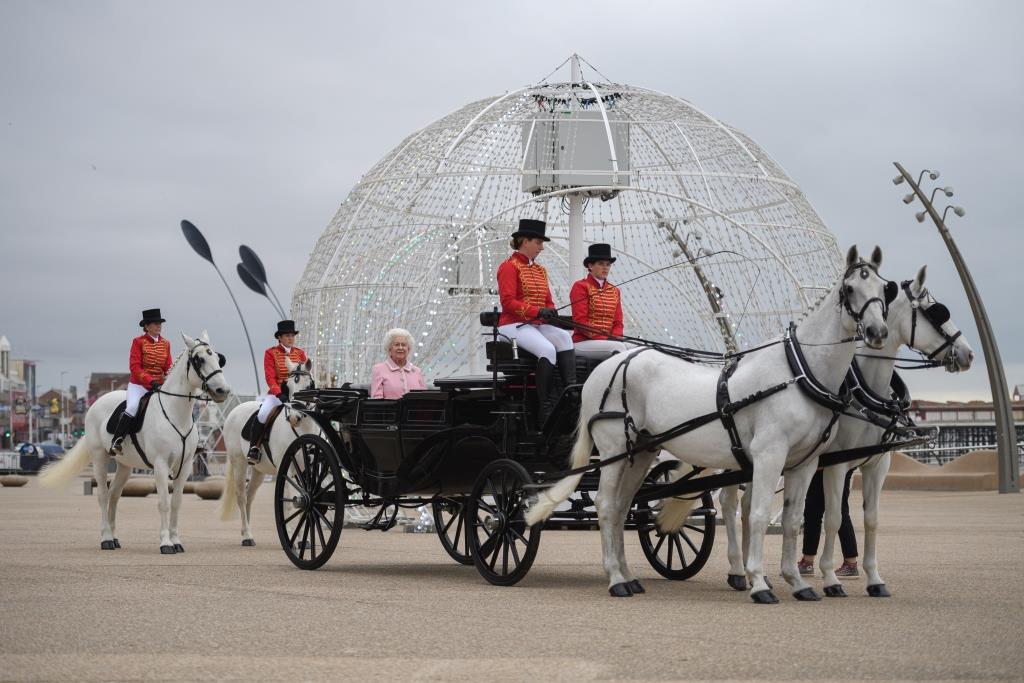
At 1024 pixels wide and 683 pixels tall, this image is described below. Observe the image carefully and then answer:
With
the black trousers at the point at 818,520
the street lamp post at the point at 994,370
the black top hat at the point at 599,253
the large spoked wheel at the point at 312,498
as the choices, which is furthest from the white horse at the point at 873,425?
the street lamp post at the point at 994,370

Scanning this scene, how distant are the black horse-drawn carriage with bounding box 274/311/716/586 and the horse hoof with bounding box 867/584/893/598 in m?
1.30

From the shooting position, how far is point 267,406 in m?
15.1

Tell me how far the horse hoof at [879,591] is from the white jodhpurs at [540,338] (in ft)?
8.77

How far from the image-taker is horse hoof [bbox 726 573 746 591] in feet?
32.4

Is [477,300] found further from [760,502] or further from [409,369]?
[760,502]

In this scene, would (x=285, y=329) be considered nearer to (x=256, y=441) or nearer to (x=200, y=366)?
(x=256, y=441)

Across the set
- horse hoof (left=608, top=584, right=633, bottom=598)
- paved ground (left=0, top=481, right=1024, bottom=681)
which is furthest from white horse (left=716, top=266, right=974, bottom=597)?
horse hoof (left=608, top=584, right=633, bottom=598)

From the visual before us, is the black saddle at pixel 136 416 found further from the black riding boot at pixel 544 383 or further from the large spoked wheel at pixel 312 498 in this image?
the black riding boot at pixel 544 383

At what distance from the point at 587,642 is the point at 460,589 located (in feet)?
9.61

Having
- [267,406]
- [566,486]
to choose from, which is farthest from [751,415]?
[267,406]

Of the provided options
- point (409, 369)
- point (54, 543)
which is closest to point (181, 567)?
point (409, 369)

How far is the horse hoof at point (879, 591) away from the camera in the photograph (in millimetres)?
9195

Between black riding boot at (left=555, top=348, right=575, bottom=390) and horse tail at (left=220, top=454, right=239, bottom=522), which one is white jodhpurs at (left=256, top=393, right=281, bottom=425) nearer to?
horse tail at (left=220, top=454, right=239, bottom=522)

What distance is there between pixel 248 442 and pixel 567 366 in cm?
681
